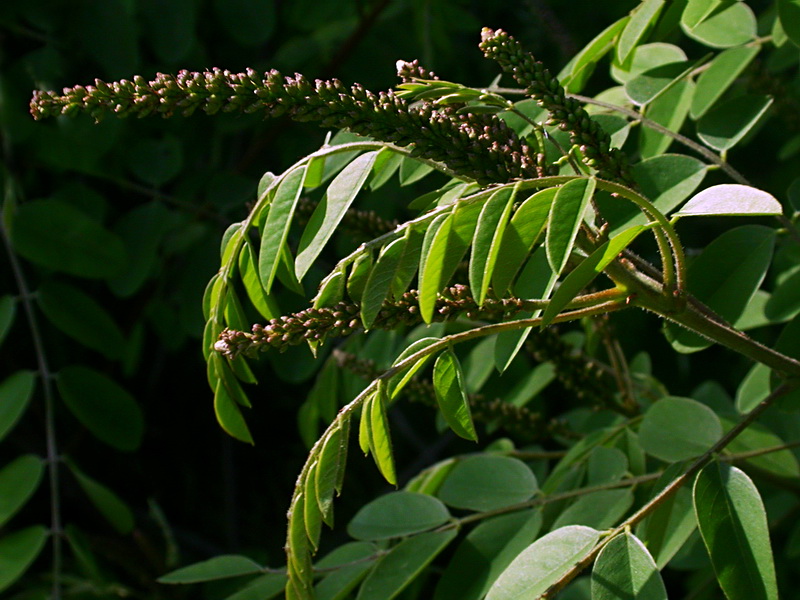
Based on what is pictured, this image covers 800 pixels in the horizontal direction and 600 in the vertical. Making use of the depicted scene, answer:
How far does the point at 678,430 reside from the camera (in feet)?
3.34

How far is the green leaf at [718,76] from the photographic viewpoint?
1.08 m

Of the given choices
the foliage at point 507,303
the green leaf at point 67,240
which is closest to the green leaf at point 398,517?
the foliage at point 507,303

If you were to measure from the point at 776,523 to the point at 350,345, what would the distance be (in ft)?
2.20

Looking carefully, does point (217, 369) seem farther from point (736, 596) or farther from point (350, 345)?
point (350, 345)

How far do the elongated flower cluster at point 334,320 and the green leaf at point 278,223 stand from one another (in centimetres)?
6

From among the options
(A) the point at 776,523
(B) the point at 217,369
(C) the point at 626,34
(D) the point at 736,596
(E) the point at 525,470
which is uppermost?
(C) the point at 626,34

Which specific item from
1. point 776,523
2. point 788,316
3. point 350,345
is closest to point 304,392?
point 350,345

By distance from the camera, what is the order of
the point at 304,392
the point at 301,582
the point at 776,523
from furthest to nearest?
the point at 304,392 → the point at 776,523 → the point at 301,582

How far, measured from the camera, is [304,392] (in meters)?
2.26

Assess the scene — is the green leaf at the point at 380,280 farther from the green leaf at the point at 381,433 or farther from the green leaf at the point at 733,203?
the green leaf at the point at 733,203

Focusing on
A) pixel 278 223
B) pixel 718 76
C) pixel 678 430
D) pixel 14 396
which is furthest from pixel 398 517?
pixel 14 396

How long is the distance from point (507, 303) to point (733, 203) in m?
0.18

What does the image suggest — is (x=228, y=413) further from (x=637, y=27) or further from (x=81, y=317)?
(x=81, y=317)

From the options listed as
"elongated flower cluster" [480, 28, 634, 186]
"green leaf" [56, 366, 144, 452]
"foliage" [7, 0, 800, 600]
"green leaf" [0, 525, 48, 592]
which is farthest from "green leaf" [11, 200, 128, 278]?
"elongated flower cluster" [480, 28, 634, 186]
